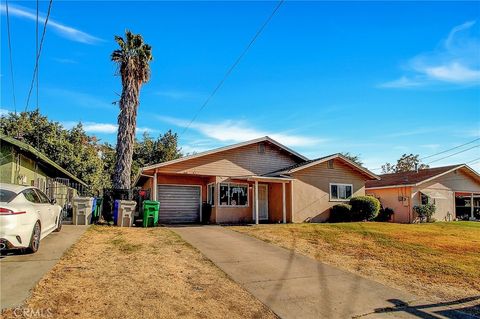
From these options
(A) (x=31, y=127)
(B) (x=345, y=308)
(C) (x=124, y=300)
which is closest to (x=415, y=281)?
(B) (x=345, y=308)

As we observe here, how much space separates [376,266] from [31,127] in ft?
112

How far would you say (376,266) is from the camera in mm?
8922

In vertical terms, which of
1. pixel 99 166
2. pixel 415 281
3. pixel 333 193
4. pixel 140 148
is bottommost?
pixel 415 281

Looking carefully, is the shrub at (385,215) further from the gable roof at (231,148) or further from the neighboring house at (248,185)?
the gable roof at (231,148)

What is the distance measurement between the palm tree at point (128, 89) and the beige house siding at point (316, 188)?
1047 cm

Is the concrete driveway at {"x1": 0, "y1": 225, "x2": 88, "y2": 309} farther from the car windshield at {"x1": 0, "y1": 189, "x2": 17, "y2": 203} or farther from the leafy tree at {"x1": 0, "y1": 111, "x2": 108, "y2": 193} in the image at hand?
the leafy tree at {"x1": 0, "y1": 111, "x2": 108, "y2": 193}

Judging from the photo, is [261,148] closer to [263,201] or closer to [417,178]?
[263,201]

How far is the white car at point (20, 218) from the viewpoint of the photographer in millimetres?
6840

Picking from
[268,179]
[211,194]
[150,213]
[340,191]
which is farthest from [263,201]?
[150,213]

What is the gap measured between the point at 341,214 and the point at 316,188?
2200mm

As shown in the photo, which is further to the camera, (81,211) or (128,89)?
(128,89)


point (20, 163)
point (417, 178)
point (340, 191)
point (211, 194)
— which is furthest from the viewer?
point (417, 178)

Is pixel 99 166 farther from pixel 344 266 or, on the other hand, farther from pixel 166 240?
pixel 344 266

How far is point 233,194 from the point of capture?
2048cm
